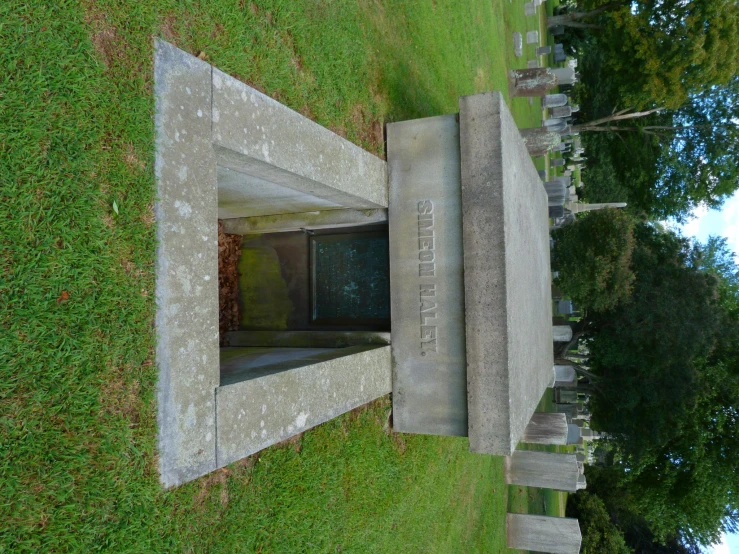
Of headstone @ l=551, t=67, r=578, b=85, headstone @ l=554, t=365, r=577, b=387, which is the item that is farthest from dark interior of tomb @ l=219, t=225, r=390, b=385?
headstone @ l=551, t=67, r=578, b=85

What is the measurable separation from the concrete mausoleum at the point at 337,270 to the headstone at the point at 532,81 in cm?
769

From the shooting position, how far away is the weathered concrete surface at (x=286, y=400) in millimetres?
3408

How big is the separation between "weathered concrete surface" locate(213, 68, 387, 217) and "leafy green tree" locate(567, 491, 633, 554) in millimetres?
19169

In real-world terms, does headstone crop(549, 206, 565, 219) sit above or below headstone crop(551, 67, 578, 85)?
below

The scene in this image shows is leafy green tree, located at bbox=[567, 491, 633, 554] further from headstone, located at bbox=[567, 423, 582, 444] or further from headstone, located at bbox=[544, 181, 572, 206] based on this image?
headstone, located at bbox=[544, 181, 572, 206]

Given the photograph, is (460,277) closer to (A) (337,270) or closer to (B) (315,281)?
(A) (337,270)

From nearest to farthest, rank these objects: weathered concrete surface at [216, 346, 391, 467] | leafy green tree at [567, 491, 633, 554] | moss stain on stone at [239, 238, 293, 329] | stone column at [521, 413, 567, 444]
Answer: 1. weathered concrete surface at [216, 346, 391, 467]
2. moss stain on stone at [239, 238, 293, 329]
3. stone column at [521, 413, 567, 444]
4. leafy green tree at [567, 491, 633, 554]

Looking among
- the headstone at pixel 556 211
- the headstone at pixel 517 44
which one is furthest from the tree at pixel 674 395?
the headstone at pixel 517 44

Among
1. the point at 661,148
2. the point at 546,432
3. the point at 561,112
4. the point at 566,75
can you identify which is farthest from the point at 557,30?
the point at 546,432

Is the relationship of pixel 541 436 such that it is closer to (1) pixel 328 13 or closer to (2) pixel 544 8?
(1) pixel 328 13

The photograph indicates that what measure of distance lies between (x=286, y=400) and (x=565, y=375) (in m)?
15.8

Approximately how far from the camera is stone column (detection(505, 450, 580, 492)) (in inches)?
480

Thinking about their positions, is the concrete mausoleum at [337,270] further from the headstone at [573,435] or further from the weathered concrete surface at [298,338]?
the headstone at [573,435]

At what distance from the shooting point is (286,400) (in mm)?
3951
